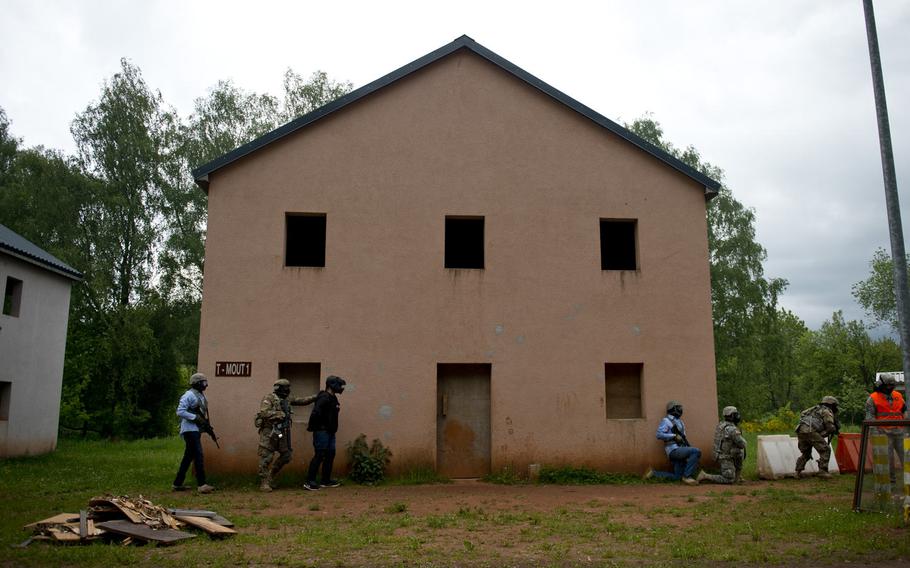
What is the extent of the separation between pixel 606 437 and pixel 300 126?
8.81 meters

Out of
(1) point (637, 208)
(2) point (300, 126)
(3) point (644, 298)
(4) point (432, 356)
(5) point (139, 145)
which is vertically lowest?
(4) point (432, 356)

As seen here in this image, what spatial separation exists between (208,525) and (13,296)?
15011 mm

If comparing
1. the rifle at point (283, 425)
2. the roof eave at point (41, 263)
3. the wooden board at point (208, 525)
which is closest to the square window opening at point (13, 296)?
the roof eave at point (41, 263)

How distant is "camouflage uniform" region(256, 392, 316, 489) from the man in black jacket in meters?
0.49

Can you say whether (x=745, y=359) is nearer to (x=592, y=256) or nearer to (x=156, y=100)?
(x=592, y=256)

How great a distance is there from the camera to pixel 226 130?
31766 millimetres

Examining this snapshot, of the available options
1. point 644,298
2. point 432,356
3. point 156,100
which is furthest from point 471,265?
point 156,100

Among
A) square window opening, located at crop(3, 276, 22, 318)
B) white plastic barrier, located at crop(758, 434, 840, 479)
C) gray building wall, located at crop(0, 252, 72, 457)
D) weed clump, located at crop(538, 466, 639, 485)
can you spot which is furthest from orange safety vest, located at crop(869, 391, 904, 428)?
square window opening, located at crop(3, 276, 22, 318)

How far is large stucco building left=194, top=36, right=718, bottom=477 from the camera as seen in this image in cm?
1374

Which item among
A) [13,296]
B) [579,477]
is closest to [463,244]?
[579,477]

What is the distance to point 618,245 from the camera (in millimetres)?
15461

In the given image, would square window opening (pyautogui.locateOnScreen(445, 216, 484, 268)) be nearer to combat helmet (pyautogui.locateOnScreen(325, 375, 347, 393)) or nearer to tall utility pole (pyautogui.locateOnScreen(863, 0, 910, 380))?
combat helmet (pyautogui.locateOnScreen(325, 375, 347, 393))

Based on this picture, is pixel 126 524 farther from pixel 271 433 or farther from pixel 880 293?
pixel 880 293

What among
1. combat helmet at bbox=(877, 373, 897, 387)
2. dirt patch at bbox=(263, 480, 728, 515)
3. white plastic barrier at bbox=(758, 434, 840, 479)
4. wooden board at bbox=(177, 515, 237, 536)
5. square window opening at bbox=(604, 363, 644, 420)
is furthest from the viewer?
square window opening at bbox=(604, 363, 644, 420)
